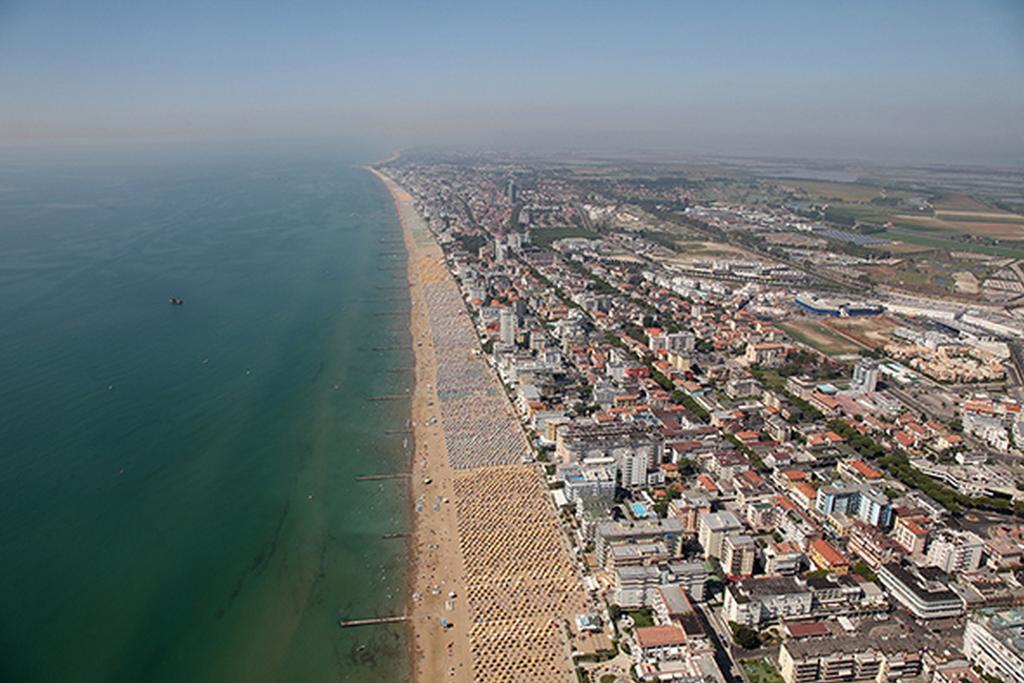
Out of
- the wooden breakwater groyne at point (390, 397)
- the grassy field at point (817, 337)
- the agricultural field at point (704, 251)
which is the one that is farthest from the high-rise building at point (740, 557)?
the agricultural field at point (704, 251)

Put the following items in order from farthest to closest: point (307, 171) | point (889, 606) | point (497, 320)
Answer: point (307, 171)
point (497, 320)
point (889, 606)

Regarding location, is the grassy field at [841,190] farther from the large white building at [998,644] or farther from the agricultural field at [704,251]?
the large white building at [998,644]

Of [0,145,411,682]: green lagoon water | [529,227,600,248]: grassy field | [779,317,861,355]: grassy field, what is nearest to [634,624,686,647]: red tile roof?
[0,145,411,682]: green lagoon water

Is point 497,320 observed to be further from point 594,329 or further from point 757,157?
point 757,157

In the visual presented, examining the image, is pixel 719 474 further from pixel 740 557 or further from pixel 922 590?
pixel 922 590

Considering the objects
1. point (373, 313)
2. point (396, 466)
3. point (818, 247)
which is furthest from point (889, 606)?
point (818, 247)

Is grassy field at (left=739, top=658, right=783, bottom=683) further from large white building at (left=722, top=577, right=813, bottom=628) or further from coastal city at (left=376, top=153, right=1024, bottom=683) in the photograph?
large white building at (left=722, top=577, right=813, bottom=628)
